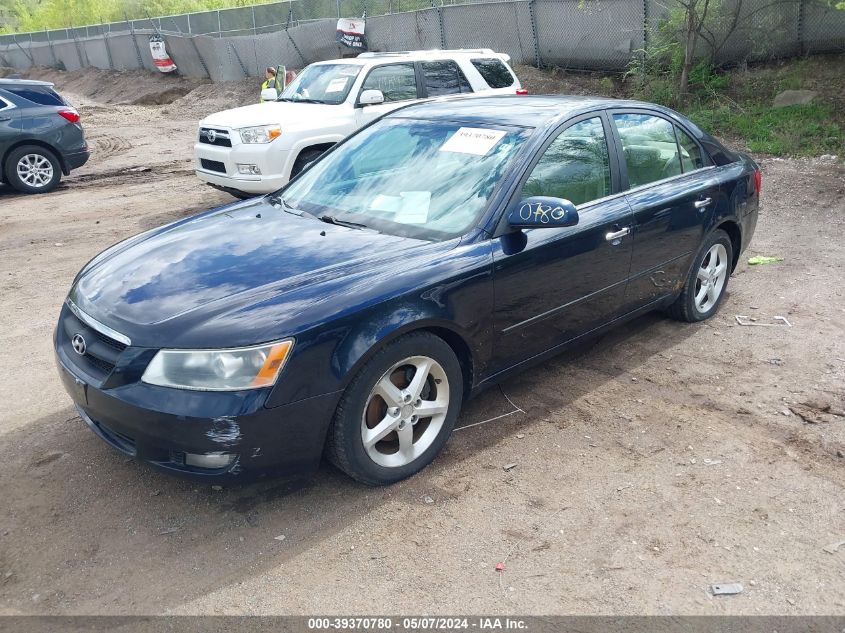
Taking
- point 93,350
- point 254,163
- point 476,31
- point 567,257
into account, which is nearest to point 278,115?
point 254,163

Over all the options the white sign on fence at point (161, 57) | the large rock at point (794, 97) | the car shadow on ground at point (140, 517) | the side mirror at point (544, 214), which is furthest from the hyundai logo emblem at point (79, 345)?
the white sign on fence at point (161, 57)

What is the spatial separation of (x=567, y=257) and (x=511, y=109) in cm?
101

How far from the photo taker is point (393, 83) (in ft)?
33.3

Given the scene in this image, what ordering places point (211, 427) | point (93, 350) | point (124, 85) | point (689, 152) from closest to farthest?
point (211, 427) < point (93, 350) < point (689, 152) < point (124, 85)

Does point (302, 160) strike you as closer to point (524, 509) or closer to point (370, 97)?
point (370, 97)

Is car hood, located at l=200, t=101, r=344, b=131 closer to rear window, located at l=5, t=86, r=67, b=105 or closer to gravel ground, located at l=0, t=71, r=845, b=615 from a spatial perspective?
rear window, located at l=5, t=86, r=67, b=105

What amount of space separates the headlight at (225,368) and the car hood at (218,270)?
7 cm

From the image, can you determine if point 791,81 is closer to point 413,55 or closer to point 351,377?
point 413,55

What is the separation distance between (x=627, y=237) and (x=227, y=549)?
9.34ft

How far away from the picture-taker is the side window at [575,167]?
4.16m

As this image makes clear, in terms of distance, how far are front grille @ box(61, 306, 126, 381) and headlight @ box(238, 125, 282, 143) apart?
565 centimetres

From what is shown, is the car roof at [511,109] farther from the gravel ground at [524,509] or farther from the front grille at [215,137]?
the front grille at [215,137]

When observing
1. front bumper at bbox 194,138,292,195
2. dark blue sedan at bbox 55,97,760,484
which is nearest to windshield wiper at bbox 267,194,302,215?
dark blue sedan at bbox 55,97,760,484

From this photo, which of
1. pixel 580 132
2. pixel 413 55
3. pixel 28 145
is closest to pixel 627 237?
pixel 580 132
